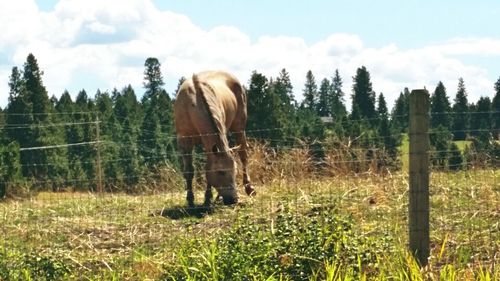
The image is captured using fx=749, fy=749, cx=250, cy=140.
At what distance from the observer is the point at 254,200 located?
10.2 metres

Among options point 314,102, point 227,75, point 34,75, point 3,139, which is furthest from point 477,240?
point 314,102

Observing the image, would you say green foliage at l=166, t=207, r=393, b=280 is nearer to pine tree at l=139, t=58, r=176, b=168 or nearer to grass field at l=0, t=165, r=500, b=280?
→ grass field at l=0, t=165, r=500, b=280

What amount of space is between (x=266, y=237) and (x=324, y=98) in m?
113

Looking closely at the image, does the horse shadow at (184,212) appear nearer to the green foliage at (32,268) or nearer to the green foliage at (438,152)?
the green foliage at (32,268)

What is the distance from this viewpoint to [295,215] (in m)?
6.80

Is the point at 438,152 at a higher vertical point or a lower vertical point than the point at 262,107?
lower

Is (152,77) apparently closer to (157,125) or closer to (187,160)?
(157,125)

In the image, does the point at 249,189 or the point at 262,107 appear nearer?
the point at 249,189

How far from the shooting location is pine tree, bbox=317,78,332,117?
4567 inches

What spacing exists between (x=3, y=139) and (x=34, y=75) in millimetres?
6365

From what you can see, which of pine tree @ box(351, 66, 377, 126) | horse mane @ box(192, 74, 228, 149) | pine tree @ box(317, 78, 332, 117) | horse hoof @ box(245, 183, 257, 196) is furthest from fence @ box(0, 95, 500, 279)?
pine tree @ box(317, 78, 332, 117)

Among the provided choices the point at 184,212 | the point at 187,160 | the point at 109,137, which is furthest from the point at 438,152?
the point at 109,137

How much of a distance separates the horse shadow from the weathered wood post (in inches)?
145

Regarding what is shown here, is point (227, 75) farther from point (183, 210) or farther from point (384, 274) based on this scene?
point (384, 274)
